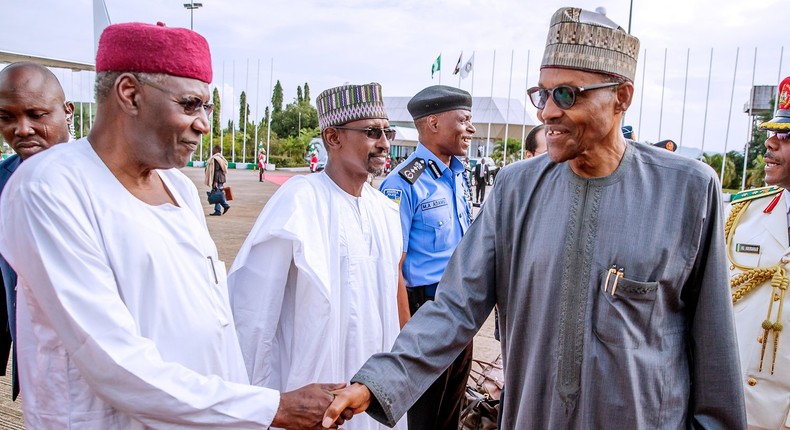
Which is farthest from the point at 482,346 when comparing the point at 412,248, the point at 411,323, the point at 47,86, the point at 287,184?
the point at 47,86

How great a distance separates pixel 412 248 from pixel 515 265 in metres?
1.62

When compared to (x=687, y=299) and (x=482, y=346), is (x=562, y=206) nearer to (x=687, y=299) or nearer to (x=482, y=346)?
(x=687, y=299)

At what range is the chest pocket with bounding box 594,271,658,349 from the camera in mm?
1773

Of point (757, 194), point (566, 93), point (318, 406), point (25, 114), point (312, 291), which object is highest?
point (566, 93)

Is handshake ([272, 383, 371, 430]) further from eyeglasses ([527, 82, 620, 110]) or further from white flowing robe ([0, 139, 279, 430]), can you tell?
eyeglasses ([527, 82, 620, 110])

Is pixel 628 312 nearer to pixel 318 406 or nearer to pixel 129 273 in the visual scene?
pixel 318 406

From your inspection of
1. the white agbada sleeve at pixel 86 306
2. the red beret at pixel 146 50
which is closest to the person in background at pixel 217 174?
the red beret at pixel 146 50

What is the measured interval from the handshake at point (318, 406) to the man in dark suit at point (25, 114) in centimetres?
154

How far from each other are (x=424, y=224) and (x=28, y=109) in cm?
219

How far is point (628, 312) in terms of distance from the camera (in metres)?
1.79

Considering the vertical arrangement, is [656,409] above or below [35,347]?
below

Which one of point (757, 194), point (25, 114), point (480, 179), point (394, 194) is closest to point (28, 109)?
point (25, 114)

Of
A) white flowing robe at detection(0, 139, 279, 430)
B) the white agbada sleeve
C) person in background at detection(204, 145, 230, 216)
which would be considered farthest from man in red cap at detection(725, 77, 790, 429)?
person in background at detection(204, 145, 230, 216)

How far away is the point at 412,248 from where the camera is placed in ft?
11.9
